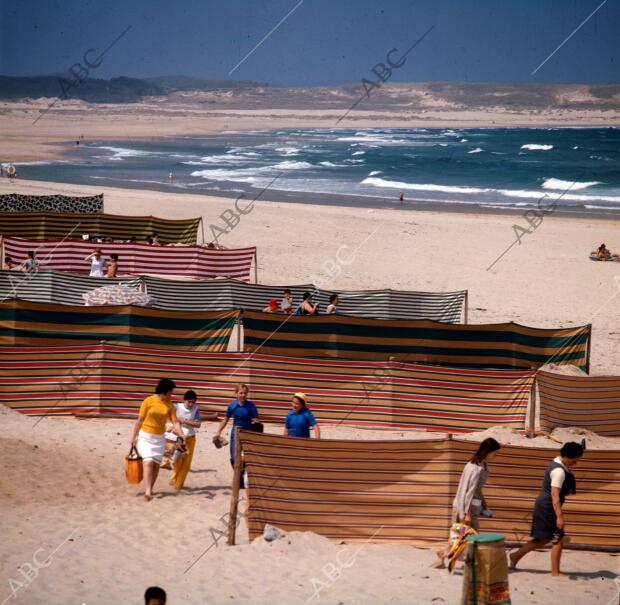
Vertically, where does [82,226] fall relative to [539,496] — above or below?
above

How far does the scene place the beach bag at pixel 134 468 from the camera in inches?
370

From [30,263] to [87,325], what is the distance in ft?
19.3

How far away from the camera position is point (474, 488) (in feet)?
25.3

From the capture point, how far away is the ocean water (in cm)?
4975

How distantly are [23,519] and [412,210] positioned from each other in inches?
1367

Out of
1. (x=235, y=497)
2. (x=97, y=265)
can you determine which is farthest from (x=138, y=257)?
(x=235, y=497)

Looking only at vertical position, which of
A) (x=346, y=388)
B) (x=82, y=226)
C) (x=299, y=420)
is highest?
(x=82, y=226)

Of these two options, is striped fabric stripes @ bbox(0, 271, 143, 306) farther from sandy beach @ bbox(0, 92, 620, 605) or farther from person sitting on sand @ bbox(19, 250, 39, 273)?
sandy beach @ bbox(0, 92, 620, 605)

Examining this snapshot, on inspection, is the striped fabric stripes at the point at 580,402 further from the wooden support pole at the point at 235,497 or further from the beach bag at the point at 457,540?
the wooden support pole at the point at 235,497

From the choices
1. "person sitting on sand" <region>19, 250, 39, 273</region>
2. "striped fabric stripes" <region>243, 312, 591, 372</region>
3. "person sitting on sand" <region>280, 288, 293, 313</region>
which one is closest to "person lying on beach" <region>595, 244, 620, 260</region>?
"person sitting on sand" <region>280, 288, 293, 313</region>

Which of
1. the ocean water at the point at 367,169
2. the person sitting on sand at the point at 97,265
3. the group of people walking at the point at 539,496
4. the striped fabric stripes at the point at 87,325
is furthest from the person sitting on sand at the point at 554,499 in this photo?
the ocean water at the point at 367,169

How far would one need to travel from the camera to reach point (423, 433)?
40.4 ft

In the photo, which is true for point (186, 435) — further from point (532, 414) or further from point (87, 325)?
point (532, 414)

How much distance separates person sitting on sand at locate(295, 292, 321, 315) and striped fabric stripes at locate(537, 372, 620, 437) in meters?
4.41
